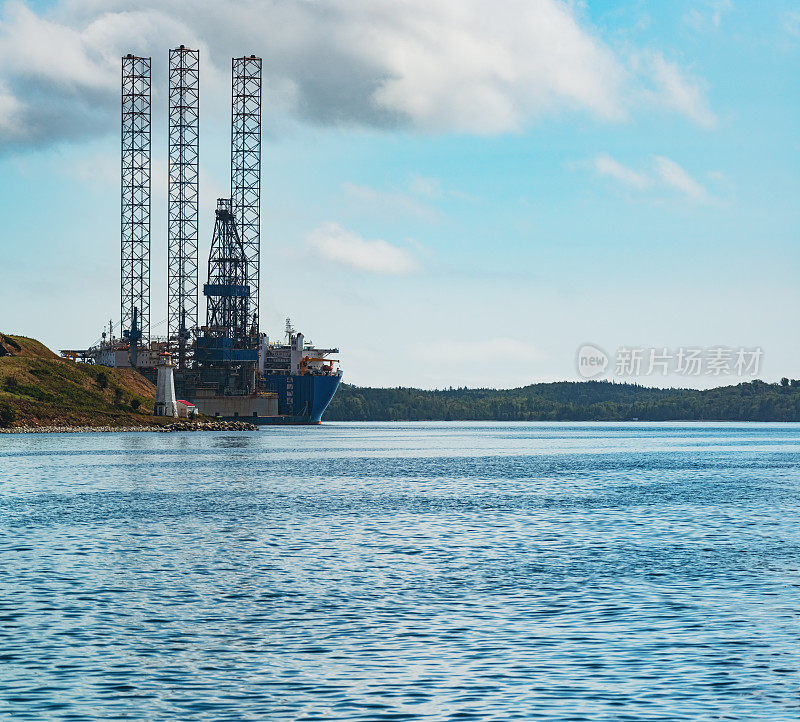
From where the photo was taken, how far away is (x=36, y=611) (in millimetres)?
23922

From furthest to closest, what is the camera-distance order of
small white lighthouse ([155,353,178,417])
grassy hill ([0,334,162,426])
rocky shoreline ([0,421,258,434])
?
small white lighthouse ([155,353,178,417]), grassy hill ([0,334,162,426]), rocky shoreline ([0,421,258,434])

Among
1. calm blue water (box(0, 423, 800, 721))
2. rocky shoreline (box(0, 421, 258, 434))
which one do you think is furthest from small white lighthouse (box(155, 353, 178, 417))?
calm blue water (box(0, 423, 800, 721))

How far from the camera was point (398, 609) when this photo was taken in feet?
79.1

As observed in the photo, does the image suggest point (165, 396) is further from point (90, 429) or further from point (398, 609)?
point (398, 609)

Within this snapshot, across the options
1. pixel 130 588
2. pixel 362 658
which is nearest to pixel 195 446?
pixel 130 588

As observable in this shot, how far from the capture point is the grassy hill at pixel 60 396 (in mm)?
168125

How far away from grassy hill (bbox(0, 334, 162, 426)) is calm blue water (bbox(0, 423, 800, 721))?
118383 mm

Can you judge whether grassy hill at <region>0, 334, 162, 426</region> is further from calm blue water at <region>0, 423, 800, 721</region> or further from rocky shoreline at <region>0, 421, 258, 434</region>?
calm blue water at <region>0, 423, 800, 721</region>

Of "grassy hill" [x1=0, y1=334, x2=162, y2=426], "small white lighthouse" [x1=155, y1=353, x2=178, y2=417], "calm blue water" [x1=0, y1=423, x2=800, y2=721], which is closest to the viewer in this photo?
"calm blue water" [x1=0, y1=423, x2=800, y2=721]

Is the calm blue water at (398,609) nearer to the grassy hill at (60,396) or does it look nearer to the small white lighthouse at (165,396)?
the grassy hill at (60,396)

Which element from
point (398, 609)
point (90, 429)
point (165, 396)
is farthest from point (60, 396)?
point (398, 609)

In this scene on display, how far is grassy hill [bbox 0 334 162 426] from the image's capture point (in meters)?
168

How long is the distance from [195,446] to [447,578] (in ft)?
347

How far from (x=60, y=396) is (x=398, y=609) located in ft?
540
